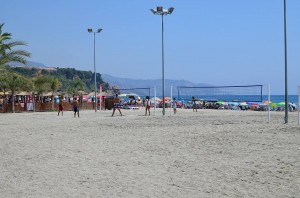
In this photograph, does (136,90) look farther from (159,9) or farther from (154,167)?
(154,167)

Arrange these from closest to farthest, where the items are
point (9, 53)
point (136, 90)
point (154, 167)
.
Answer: point (154, 167)
point (9, 53)
point (136, 90)

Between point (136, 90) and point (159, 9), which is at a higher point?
point (159, 9)

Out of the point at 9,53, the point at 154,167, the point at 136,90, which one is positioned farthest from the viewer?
the point at 136,90

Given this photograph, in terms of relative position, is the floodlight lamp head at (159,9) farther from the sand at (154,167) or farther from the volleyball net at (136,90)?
the sand at (154,167)

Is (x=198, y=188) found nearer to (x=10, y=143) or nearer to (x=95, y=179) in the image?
(x=95, y=179)

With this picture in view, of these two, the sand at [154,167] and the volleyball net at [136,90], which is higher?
the volleyball net at [136,90]

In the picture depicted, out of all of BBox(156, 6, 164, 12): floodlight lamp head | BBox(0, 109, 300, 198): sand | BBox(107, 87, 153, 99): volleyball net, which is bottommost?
BBox(0, 109, 300, 198): sand

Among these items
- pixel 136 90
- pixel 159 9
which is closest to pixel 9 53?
pixel 159 9

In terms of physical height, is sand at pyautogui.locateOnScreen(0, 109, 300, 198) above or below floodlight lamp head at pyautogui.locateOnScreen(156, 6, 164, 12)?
below

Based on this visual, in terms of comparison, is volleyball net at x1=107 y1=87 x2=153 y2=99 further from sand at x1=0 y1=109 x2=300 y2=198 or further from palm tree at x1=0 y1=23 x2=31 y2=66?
sand at x1=0 y1=109 x2=300 y2=198

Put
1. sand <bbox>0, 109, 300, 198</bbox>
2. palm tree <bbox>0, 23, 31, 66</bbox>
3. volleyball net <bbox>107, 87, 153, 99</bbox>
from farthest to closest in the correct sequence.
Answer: volleyball net <bbox>107, 87, 153, 99</bbox> → palm tree <bbox>0, 23, 31, 66</bbox> → sand <bbox>0, 109, 300, 198</bbox>

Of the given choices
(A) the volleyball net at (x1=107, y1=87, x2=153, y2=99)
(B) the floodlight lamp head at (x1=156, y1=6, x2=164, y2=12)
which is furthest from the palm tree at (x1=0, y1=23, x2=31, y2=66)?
(A) the volleyball net at (x1=107, y1=87, x2=153, y2=99)

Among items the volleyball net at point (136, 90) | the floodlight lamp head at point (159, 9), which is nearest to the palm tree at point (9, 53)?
the floodlight lamp head at point (159, 9)

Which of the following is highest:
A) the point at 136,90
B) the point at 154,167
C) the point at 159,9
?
the point at 159,9
